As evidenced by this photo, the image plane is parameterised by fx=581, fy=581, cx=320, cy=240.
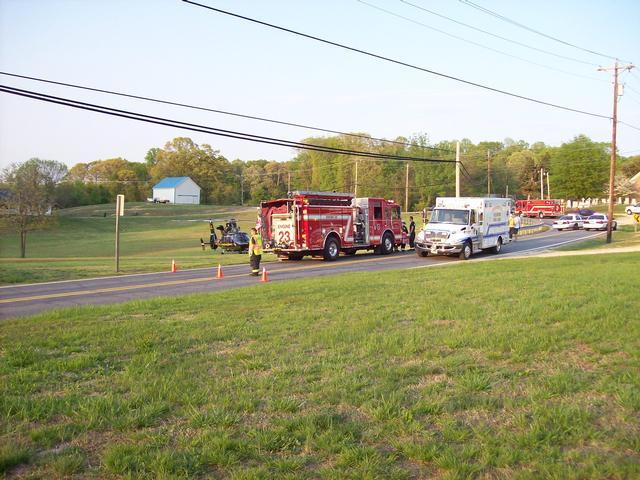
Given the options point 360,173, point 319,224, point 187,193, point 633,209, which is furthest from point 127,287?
point 187,193

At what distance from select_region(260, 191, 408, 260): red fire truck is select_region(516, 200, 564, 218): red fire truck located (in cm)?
5680

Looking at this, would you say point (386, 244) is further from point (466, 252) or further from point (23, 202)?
point (23, 202)

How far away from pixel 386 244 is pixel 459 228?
531 centimetres

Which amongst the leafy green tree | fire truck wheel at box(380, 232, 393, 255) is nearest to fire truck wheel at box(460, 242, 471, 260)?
fire truck wheel at box(380, 232, 393, 255)

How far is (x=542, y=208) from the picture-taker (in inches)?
3258

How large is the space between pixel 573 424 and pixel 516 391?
37.0 inches

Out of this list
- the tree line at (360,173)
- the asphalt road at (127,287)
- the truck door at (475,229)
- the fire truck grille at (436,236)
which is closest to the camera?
the asphalt road at (127,287)

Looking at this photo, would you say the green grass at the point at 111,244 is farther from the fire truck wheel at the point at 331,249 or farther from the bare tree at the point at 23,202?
the fire truck wheel at the point at 331,249

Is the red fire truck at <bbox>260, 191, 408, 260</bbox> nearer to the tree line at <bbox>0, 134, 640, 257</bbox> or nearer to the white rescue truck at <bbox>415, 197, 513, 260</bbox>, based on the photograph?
the white rescue truck at <bbox>415, 197, 513, 260</bbox>

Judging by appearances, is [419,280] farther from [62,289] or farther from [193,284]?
[62,289]

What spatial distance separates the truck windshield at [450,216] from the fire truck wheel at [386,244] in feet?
11.8

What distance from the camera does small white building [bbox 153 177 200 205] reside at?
4688 inches

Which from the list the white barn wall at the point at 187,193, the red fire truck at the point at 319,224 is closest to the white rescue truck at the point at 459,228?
the red fire truck at the point at 319,224

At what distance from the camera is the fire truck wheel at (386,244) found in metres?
31.9
